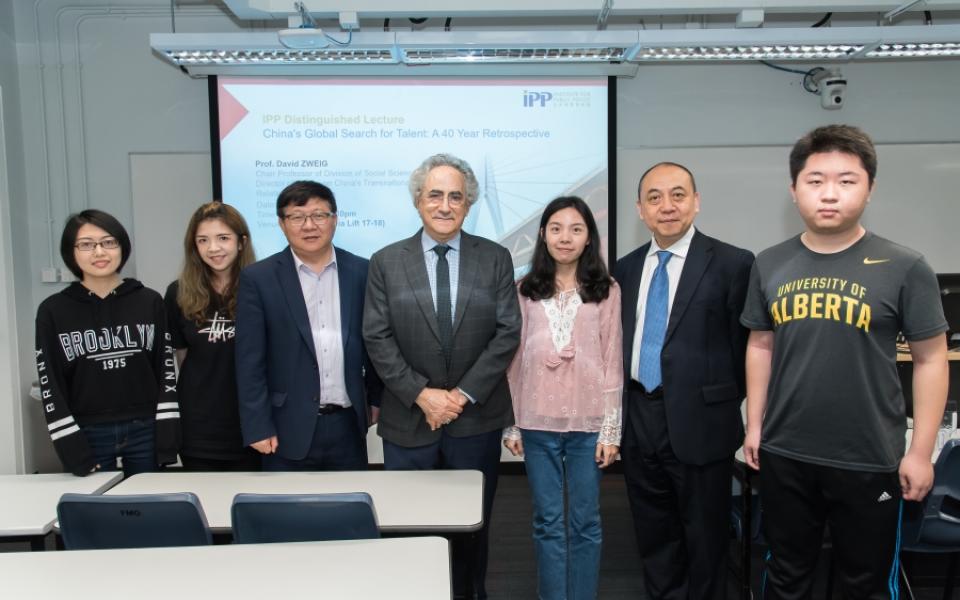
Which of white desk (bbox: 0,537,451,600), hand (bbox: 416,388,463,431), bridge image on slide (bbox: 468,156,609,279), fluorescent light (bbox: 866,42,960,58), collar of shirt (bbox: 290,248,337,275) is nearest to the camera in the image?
white desk (bbox: 0,537,451,600)

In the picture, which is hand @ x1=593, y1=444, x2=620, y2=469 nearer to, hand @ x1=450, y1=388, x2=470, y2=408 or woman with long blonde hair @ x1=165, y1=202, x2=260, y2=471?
hand @ x1=450, y1=388, x2=470, y2=408

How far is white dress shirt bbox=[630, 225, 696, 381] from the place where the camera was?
231 cm

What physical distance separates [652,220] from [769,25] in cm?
314

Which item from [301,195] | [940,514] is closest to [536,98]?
[301,195]

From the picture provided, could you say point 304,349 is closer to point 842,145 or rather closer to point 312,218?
point 312,218

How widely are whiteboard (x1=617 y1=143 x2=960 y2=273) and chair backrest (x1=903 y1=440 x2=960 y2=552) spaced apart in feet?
7.91

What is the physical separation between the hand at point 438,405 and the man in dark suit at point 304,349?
1.08ft

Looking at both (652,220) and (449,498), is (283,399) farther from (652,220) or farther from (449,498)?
(652,220)

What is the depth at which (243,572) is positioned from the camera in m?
1.47

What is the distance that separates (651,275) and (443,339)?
82 centimetres

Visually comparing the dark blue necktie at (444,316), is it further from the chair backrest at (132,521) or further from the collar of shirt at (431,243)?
the chair backrest at (132,521)

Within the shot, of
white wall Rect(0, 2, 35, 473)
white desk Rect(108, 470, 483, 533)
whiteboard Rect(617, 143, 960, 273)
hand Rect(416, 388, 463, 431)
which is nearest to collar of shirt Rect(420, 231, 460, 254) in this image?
hand Rect(416, 388, 463, 431)

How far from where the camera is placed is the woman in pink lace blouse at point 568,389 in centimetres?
228

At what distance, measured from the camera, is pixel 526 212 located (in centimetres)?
436
